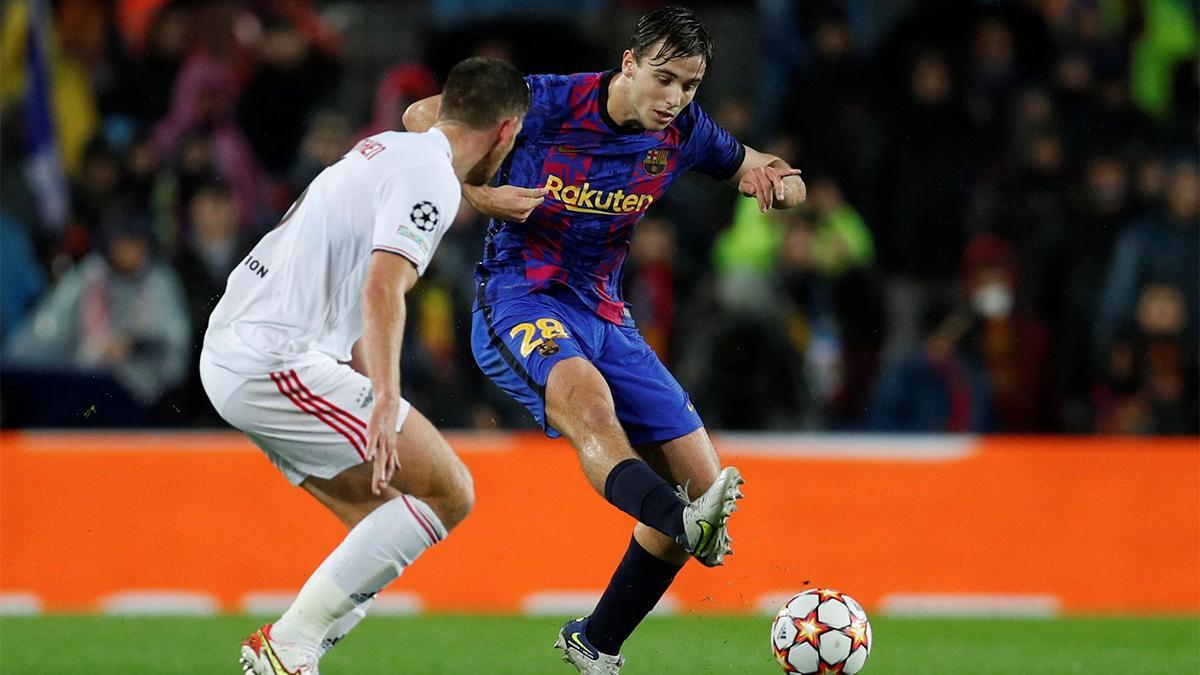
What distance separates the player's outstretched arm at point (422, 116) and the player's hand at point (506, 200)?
28cm

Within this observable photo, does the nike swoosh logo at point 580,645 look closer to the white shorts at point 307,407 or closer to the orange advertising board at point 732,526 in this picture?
the white shorts at point 307,407

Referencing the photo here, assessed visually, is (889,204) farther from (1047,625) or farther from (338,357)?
(338,357)

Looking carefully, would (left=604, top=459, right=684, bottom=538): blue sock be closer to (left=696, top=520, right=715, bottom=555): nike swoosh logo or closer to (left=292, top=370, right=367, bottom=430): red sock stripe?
(left=696, top=520, right=715, bottom=555): nike swoosh logo

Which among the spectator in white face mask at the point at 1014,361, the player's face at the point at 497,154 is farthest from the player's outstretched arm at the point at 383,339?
the spectator in white face mask at the point at 1014,361

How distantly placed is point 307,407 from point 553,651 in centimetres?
298

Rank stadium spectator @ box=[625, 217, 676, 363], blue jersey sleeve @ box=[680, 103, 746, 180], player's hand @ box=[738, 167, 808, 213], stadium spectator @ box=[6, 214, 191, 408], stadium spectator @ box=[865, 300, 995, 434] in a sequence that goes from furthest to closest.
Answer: stadium spectator @ box=[865, 300, 995, 434] < stadium spectator @ box=[625, 217, 676, 363] < stadium spectator @ box=[6, 214, 191, 408] < blue jersey sleeve @ box=[680, 103, 746, 180] < player's hand @ box=[738, 167, 808, 213]

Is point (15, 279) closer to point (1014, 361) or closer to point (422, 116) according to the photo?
point (422, 116)

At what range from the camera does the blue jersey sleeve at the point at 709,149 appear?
275 inches

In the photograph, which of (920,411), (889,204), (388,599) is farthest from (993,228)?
(388,599)

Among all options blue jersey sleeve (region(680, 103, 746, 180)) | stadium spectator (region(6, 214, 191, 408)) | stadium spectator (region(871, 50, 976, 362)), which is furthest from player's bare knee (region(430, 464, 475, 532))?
stadium spectator (region(871, 50, 976, 362))

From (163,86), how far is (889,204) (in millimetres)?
5247

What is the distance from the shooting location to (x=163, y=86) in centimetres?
1286

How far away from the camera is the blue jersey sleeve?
6984mm

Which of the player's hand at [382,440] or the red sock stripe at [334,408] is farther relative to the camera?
the red sock stripe at [334,408]
